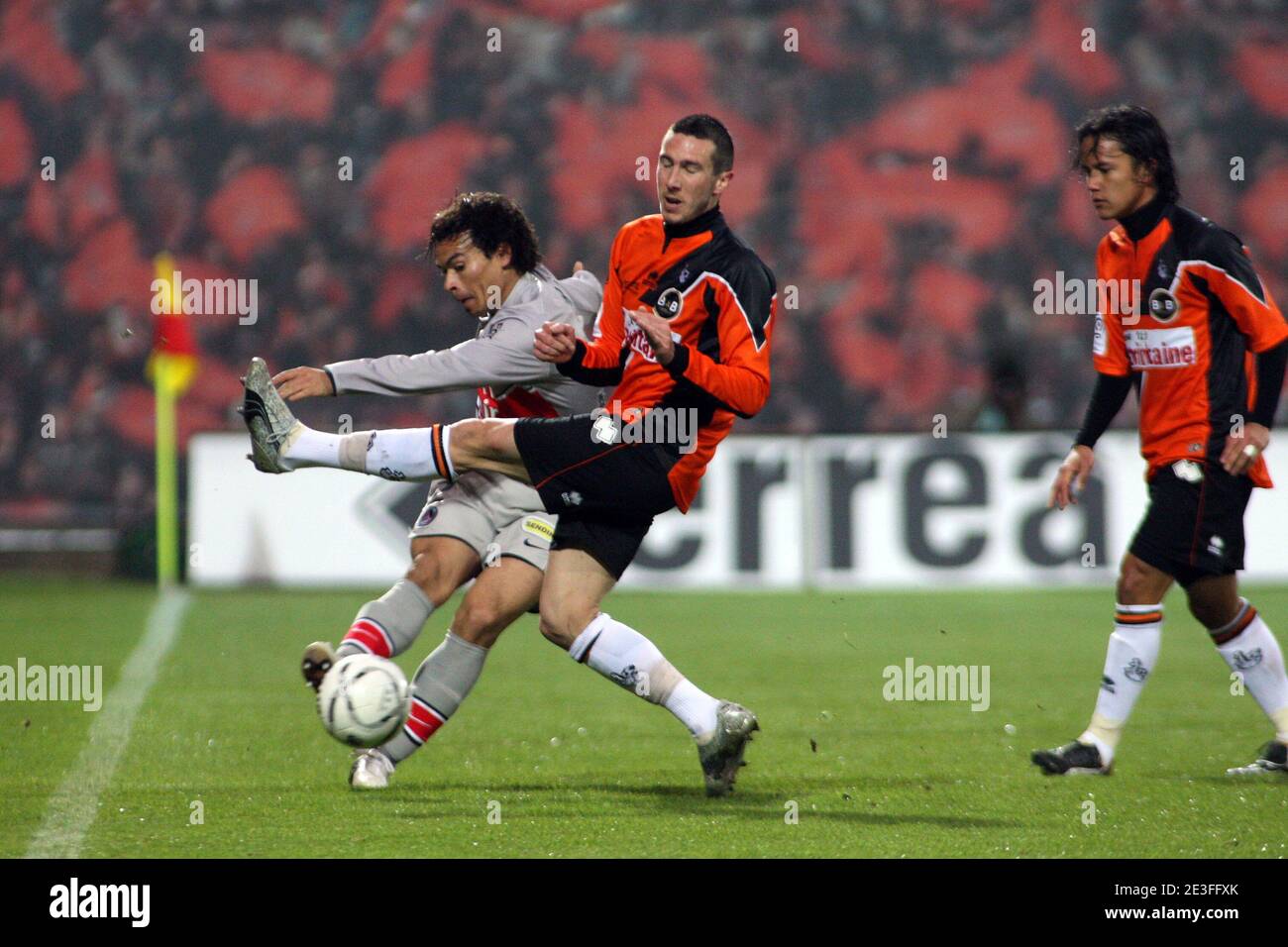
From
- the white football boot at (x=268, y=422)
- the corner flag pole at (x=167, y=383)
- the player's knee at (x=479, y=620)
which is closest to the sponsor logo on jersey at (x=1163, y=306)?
the player's knee at (x=479, y=620)

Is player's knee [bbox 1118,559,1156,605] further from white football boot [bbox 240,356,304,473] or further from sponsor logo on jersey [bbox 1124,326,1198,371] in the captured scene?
white football boot [bbox 240,356,304,473]

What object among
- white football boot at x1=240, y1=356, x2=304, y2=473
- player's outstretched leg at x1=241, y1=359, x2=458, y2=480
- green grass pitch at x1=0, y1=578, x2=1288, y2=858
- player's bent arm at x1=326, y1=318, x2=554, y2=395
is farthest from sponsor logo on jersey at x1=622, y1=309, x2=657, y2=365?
green grass pitch at x1=0, y1=578, x2=1288, y2=858

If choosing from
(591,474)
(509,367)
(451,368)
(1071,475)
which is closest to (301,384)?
(451,368)

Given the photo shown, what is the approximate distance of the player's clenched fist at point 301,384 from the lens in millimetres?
5215

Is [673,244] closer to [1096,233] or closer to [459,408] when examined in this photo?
[459,408]

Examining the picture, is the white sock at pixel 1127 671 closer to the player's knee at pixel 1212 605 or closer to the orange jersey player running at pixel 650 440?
the player's knee at pixel 1212 605

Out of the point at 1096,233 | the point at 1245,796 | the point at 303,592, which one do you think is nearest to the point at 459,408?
the point at 303,592

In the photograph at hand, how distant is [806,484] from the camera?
12.7 m

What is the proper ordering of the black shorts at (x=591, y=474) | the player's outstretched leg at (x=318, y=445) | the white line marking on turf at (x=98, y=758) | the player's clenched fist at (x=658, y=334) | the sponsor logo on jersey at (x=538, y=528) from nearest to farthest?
1. the white line marking on turf at (x=98, y=758)
2. the player's clenched fist at (x=658, y=334)
3. the black shorts at (x=591, y=474)
4. the player's outstretched leg at (x=318, y=445)
5. the sponsor logo on jersey at (x=538, y=528)

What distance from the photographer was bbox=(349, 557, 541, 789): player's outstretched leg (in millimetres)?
5547

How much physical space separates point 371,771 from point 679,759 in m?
1.14

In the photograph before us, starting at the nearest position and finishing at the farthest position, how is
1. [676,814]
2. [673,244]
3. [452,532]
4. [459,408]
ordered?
[676,814] < [673,244] < [452,532] < [459,408]

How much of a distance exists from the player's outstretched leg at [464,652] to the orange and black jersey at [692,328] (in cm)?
60

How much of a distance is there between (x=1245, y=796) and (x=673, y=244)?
7.08 feet
